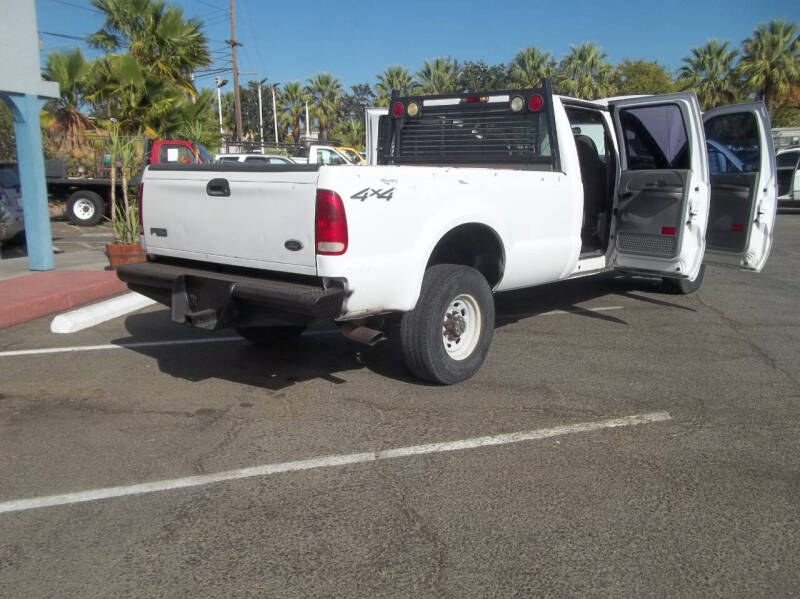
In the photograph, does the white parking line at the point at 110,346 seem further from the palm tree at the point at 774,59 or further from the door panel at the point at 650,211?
the palm tree at the point at 774,59

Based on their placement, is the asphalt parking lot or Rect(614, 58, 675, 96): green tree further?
Rect(614, 58, 675, 96): green tree

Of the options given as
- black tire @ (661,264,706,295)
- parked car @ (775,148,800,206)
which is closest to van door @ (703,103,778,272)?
black tire @ (661,264,706,295)

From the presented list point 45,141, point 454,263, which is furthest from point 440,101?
point 45,141

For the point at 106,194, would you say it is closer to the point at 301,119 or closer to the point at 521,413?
the point at 521,413

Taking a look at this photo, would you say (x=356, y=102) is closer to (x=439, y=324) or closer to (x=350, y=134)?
(x=350, y=134)

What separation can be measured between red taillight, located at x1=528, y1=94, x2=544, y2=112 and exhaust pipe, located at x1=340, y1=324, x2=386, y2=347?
8.50 feet

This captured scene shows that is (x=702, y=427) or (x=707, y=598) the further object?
(x=702, y=427)

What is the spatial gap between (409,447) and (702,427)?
188cm

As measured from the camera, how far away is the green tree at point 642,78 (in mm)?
46562

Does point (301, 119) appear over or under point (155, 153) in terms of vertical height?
over

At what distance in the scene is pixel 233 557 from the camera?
118 inches

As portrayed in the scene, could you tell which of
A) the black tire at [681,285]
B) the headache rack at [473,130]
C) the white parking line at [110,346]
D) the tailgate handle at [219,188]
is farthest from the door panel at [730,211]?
the tailgate handle at [219,188]

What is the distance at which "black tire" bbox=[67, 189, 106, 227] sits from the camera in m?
17.3

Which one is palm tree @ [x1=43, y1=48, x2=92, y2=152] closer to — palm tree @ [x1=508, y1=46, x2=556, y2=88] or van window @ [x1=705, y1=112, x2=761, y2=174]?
van window @ [x1=705, y1=112, x2=761, y2=174]
